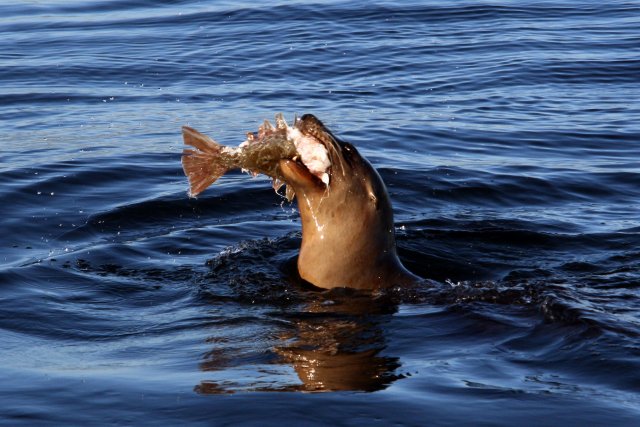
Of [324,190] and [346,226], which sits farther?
[346,226]

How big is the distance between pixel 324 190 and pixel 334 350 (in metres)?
1.24

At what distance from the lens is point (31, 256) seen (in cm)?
751

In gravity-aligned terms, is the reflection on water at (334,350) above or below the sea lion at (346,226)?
below

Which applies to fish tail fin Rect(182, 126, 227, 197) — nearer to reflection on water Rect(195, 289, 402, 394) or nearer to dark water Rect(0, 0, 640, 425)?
dark water Rect(0, 0, 640, 425)

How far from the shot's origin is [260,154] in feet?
20.4

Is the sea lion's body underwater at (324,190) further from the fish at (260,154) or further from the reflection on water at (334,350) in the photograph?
the reflection on water at (334,350)

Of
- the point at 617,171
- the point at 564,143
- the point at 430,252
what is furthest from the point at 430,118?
the point at 430,252

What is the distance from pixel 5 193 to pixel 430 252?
131 inches

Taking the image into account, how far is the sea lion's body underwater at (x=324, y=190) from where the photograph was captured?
6.25m

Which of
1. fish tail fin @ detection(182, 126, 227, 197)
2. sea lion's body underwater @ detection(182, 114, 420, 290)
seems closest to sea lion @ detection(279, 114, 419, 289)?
sea lion's body underwater @ detection(182, 114, 420, 290)

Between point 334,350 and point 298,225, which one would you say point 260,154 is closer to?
point 334,350

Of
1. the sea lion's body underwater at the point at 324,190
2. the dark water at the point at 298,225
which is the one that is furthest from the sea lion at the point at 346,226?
the dark water at the point at 298,225

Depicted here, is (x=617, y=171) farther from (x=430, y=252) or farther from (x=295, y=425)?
(x=295, y=425)

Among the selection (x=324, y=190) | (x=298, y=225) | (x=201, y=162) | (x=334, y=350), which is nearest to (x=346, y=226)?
(x=324, y=190)
